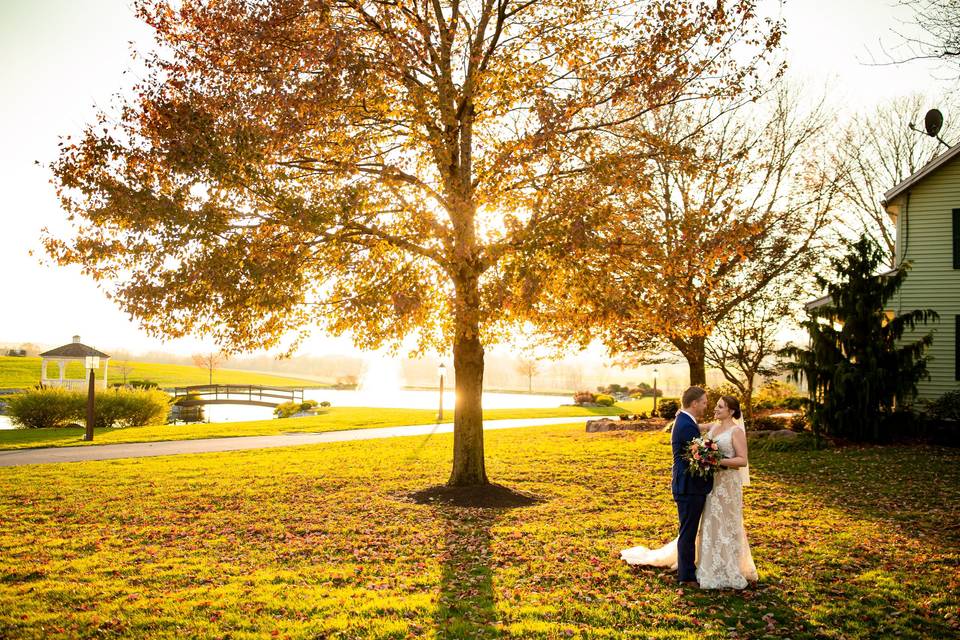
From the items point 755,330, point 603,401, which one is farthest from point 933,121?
point 603,401

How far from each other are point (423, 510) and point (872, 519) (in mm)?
7290

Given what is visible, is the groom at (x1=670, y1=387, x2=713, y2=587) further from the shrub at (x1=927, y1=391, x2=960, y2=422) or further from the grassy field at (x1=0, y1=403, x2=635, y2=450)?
the grassy field at (x1=0, y1=403, x2=635, y2=450)

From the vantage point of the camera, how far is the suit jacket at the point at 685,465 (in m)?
7.47

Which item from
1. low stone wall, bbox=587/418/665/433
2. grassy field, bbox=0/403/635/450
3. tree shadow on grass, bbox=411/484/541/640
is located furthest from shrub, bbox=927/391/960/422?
grassy field, bbox=0/403/635/450

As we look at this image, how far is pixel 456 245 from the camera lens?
11.0m

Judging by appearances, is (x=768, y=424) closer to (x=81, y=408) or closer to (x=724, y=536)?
(x=724, y=536)

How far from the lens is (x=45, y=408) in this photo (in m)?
26.2

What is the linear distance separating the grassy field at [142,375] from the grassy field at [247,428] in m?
41.2

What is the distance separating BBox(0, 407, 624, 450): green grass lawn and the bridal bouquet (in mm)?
20034

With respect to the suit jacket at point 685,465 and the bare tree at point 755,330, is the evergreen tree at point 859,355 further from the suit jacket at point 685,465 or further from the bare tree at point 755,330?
the suit jacket at point 685,465

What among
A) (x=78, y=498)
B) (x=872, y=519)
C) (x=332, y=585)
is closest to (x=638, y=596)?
(x=332, y=585)

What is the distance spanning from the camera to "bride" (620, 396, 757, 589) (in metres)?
7.34

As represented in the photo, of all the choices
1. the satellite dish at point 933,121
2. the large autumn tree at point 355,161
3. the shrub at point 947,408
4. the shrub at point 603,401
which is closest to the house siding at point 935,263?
the shrub at point 947,408

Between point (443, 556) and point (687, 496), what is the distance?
3208 millimetres
